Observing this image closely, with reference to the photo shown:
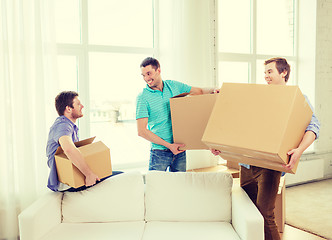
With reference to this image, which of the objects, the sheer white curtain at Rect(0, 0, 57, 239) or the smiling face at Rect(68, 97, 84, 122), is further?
the sheer white curtain at Rect(0, 0, 57, 239)

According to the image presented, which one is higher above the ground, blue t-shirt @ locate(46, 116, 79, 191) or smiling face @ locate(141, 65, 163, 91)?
Result: smiling face @ locate(141, 65, 163, 91)

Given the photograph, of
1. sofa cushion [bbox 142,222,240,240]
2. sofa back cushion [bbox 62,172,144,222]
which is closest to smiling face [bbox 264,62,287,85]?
sofa cushion [bbox 142,222,240,240]

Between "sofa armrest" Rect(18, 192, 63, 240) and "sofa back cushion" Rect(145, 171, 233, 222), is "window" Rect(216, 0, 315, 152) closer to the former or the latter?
"sofa back cushion" Rect(145, 171, 233, 222)

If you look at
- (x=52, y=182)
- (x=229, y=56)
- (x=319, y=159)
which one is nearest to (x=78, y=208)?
(x=52, y=182)

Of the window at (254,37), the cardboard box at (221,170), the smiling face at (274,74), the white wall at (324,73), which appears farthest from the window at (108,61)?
the white wall at (324,73)

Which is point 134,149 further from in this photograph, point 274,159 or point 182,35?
point 274,159

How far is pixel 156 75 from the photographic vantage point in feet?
7.26

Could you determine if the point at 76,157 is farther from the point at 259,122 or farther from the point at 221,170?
the point at 221,170

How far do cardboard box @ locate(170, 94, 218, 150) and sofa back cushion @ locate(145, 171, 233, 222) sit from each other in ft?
0.78

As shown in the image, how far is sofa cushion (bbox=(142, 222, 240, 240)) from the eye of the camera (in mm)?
1819

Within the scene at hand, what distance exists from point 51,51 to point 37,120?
22.2 inches

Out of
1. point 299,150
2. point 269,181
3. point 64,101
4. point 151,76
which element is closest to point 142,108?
point 151,76

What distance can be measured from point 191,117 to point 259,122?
1.70 ft

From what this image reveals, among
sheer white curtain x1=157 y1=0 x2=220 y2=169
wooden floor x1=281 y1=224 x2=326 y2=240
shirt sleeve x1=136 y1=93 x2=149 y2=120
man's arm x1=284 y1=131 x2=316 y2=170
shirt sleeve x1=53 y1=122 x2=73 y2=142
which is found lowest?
wooden floor x1=281 y1=224 x2=326 y2=240
